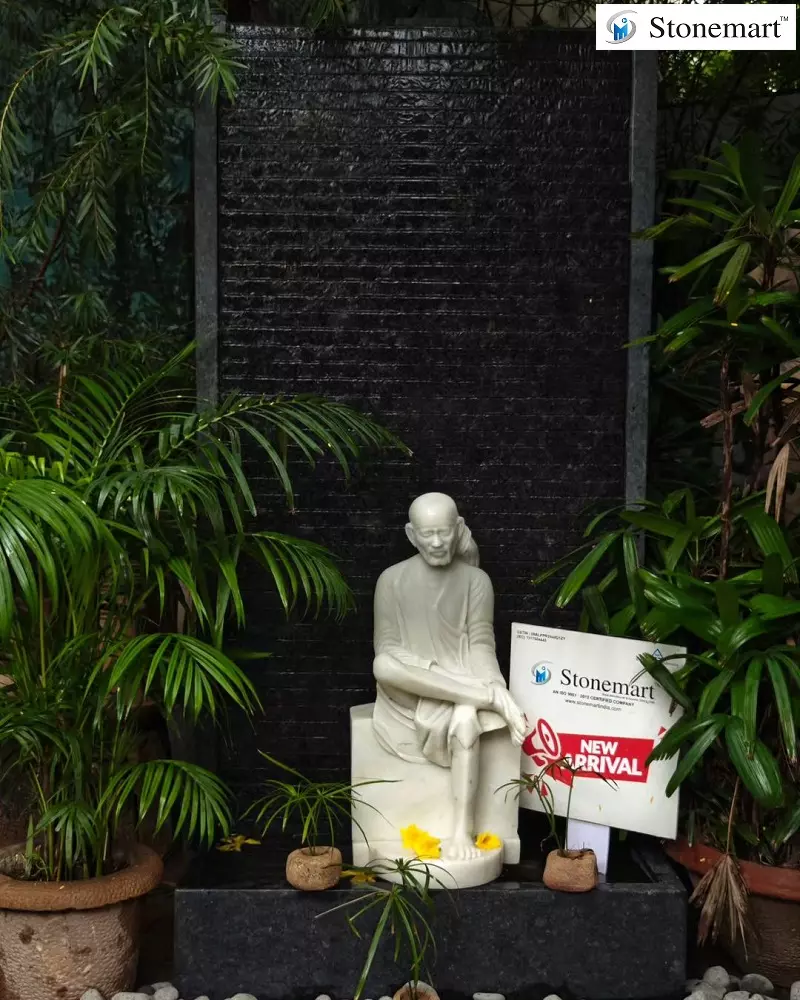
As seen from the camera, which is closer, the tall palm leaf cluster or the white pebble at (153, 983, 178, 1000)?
the tall palm leaf cluster

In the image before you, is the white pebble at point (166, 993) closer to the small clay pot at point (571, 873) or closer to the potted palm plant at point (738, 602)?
the small clay pot at point (571, 873)

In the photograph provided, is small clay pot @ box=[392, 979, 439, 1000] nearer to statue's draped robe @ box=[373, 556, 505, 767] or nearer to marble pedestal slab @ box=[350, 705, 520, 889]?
marble pedestal slab @ box=[350, 705, 520, 889]

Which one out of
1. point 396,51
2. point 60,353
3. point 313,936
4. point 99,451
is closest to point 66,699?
point 99,451

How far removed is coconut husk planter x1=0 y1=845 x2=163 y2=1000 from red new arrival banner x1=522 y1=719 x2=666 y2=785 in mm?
1221

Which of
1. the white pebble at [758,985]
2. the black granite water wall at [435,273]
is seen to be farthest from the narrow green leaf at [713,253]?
the white pebble at [758,985]

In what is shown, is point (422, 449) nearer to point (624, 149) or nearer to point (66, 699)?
point (624, 149)

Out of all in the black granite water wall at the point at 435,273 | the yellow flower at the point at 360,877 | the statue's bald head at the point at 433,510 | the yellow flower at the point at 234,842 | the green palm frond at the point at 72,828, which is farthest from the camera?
the black granite water wall at the point at 435,273

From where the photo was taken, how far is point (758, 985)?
3.63 m

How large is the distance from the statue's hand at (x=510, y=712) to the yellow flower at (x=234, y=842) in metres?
0.86

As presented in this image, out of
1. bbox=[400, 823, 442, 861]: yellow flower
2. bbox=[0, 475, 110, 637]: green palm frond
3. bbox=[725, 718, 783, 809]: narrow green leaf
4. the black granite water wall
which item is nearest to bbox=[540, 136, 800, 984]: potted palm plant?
bbox=[725, 718, 783, 809]: narrow green leaf

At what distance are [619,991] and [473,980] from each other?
41 centimetres

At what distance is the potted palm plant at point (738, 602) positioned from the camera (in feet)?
11.6

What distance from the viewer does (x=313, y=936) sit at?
141 inches

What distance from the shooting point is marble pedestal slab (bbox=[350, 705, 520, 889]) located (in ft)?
12.3
